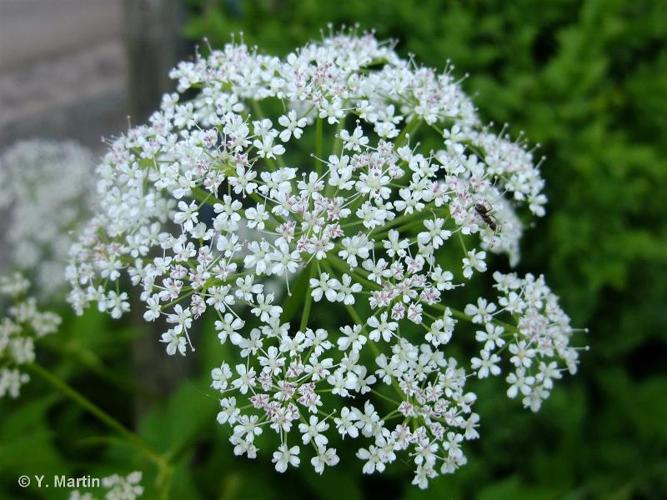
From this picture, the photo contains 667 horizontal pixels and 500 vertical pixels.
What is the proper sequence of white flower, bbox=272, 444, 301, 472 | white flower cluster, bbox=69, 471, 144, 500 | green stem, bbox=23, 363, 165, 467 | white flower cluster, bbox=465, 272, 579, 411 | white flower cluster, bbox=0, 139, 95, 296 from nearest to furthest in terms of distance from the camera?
1. white flower, bbox=272, 444, 301, 472
2. white flower cluster, bbox=465, 272, 579, 411
3. white flower cluster, bbox=69, 471, 144, 500
4. green stem, bbox=23, 363, 165, 467
5. white flower cluster, bbox=0, 139, 95, 296

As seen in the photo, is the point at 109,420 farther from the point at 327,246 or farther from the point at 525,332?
the point at 525,332

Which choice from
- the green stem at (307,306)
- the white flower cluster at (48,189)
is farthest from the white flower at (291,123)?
the white flower cluster at (48,189)

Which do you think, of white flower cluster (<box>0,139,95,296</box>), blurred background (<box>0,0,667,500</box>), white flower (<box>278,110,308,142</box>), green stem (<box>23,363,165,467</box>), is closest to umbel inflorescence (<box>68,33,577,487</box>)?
white flower (<box>278,110,308,142</box>)

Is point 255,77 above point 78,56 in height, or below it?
below

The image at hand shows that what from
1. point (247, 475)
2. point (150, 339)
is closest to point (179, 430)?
point (247, 475)

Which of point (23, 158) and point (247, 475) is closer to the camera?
point (247, 475)

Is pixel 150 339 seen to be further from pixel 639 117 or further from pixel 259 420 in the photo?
pixel 639 117

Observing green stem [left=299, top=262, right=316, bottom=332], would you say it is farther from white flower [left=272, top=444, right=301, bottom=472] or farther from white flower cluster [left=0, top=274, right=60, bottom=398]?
white flower cluster [left=0, top=274, right=60, bottom=398]

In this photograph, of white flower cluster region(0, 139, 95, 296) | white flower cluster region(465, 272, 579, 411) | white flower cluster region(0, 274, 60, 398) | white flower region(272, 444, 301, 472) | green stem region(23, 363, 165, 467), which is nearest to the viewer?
white flower region(272, 444, 301, 472)
